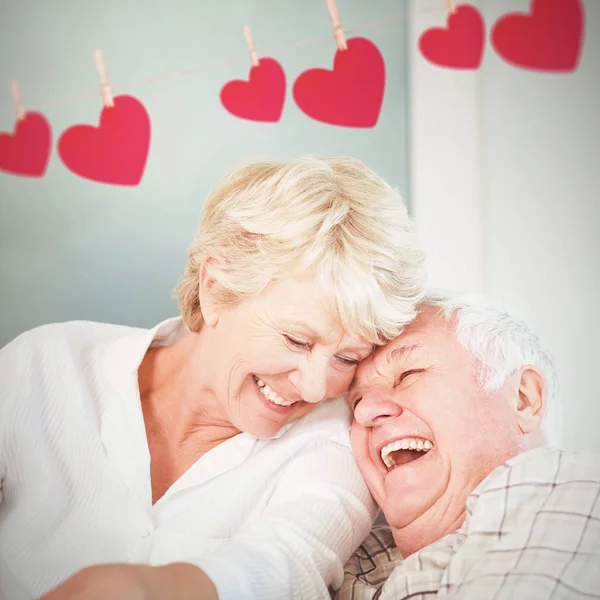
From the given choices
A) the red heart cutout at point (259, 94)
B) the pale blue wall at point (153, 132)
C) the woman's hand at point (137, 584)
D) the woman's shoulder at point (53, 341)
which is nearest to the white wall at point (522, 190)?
the pale blue wall at point (153, 132)

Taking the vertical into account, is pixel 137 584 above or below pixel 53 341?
below

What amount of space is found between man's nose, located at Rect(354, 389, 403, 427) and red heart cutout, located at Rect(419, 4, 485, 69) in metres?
0.99

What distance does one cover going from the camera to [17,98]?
1.70m

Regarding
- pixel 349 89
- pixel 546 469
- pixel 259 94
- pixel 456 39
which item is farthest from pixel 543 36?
pixel 546 469

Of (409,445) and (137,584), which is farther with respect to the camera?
(409,445)

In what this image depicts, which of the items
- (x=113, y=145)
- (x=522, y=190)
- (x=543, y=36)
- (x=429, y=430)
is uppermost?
(x=543, y=36)

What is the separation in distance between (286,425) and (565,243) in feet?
2.79

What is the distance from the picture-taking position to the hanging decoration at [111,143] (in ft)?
5.77

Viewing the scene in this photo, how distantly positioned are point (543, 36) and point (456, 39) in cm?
22

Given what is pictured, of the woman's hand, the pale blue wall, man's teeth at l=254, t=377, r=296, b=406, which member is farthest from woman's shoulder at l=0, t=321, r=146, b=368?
the woman's hand

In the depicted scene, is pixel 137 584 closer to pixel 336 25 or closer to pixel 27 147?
pixel 27 147

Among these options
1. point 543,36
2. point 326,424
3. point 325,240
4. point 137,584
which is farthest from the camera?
point 543,36

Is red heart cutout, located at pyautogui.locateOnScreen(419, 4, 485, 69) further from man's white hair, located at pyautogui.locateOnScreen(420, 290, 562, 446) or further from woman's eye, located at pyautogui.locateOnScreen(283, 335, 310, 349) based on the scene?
woman's eye, located at pyautogui.locateOnScreen(283, 335, 310, 349)

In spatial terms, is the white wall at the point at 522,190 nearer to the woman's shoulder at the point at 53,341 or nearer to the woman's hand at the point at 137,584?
the woman's shoulder at the point at 53,341
